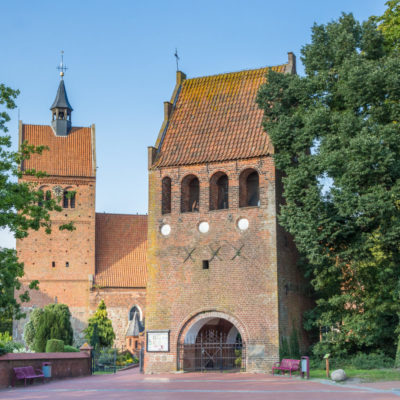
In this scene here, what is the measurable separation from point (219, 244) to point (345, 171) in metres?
6.06

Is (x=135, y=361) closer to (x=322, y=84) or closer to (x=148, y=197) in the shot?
(x=148, y=197)

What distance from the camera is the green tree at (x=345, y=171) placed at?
22.6 metres

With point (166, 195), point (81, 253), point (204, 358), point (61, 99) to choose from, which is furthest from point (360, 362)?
point (61, 99)

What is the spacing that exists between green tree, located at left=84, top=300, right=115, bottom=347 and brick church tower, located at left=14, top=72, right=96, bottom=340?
113 inches

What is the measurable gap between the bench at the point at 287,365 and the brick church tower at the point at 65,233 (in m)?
A: 23.9

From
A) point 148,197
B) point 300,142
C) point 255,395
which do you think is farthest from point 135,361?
point 255,395

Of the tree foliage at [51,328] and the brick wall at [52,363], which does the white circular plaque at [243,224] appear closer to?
the brick wall at [52,363]

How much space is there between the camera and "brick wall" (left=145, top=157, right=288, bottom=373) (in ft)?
81.6

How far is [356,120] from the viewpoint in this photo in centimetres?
2317

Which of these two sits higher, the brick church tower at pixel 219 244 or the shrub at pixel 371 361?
the brick church tower at pixel 219 244

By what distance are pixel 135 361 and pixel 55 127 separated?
20240 millimetres

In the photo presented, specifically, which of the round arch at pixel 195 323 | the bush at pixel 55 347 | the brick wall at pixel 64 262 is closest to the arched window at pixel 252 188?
the round arch at pixel 195 323

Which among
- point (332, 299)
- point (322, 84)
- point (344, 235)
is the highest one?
point (322, 84)

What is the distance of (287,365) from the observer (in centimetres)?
2333
